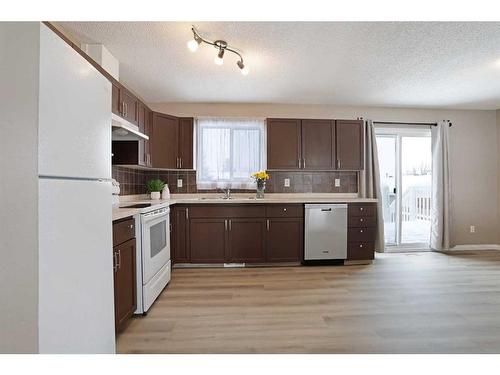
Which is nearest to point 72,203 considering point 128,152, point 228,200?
point 128,152

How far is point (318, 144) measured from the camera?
3570 mm

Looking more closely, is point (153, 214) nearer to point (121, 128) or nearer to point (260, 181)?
point (121, 128)

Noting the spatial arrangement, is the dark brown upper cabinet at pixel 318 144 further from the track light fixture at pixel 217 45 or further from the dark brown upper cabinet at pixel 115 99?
the dark brown upper cabinet at pixel 115 99

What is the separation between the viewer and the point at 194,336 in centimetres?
172

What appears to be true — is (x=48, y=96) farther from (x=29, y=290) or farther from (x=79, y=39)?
(x=79, y=39)

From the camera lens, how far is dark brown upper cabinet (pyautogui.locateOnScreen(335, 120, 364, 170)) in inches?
142

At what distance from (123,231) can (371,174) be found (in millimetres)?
3413

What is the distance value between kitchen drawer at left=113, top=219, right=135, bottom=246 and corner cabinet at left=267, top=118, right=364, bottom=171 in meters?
2.11

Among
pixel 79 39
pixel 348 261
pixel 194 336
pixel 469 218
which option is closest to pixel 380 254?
pixel 348 261

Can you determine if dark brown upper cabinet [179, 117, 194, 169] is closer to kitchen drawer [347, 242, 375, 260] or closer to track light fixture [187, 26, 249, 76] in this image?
track light fixture [187, 26, 249, 76]

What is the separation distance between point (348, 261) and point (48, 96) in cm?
347

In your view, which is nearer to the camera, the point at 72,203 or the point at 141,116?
the point at 72,203

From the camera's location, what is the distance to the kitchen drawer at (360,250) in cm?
331
